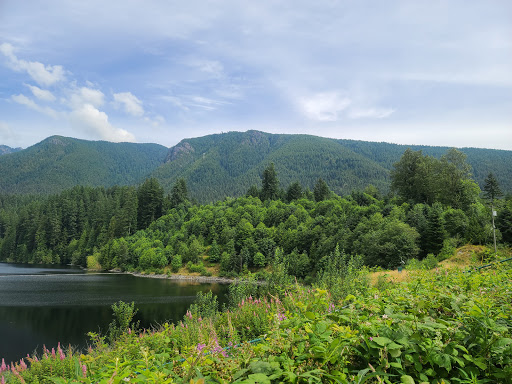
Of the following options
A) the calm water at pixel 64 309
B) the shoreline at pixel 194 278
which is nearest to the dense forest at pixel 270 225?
the shoreline at pixel 194 278

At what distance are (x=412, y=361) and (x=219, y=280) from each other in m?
58.9

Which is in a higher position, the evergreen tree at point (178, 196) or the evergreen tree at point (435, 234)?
the evergreen tree at point (178, 196)

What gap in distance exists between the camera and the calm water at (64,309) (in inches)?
797

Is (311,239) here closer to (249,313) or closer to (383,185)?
(249,313)

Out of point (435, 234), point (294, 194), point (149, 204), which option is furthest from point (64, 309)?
point (149, 204)

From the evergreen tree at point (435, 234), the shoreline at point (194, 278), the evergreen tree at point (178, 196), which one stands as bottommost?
the shoreline at point (194, 278)

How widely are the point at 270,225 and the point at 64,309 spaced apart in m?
47.8

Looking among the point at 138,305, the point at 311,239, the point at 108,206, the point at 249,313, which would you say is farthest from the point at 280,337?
the point at 108,206

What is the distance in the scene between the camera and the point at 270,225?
72250 millimetres

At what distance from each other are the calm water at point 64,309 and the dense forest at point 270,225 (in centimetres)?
1507

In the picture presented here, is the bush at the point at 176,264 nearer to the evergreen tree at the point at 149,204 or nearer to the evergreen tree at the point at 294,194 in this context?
the evergreen tree at the point at 149,204

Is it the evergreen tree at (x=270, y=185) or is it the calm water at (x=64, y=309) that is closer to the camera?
the calm water at (x=64, y=309)

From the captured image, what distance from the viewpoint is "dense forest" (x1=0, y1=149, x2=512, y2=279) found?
33250 millimetres

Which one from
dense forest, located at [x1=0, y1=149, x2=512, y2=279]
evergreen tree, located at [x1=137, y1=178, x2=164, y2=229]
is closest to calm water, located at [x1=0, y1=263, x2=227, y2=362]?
dense forest, located at [x1=0, y1=149, x2=512, y2=279]
